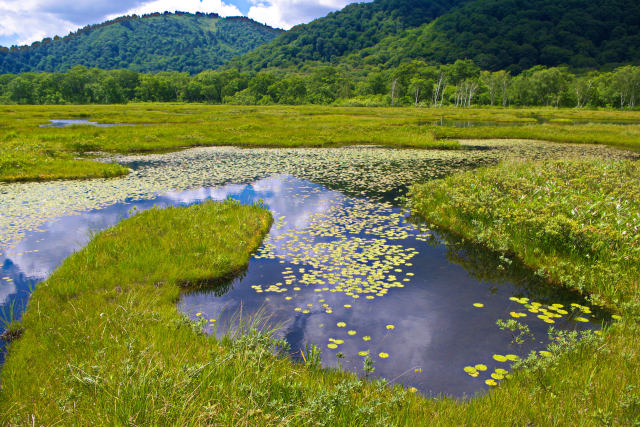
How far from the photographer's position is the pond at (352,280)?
22.1 ft

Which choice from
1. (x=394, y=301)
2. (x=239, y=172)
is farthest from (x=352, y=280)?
(x=239, y=172)

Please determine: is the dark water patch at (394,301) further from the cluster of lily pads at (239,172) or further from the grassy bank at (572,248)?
the cluster of lily pads at (239,172)

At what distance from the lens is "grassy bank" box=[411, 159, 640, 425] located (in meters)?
4.69

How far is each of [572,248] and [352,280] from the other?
6133mm

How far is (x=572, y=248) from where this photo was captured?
977cm

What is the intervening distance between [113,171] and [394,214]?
17.3 metres

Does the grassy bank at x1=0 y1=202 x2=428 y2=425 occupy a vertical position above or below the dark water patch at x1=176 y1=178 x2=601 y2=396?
above

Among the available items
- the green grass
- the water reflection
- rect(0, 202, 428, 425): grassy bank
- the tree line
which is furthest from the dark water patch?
the tree line

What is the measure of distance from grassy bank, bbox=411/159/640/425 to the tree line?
126937 millimetres

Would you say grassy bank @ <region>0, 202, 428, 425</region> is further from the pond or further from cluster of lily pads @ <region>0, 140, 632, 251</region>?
cluster of lily pads @ <region>0, 140, 632, 251</region>

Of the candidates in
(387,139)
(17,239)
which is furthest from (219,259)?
(387,139)

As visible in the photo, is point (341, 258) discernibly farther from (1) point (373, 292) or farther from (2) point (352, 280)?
(1) point (373, 292)

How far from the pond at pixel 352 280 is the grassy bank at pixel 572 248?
680mm

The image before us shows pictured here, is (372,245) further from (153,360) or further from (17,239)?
(17,239)
